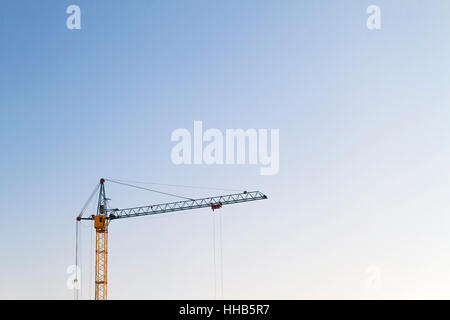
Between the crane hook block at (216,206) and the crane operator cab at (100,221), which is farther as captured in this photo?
the crane hook block at (216,206)

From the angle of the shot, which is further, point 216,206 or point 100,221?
point 216,206

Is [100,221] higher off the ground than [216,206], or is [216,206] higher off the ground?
[216,206]

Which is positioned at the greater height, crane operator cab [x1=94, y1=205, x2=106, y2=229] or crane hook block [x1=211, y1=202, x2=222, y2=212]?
crane hook block [x1=211, y1=202, x2=222, y2=212]

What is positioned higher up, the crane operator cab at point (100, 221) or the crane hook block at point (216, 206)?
the crane hook block at point (216, 206)

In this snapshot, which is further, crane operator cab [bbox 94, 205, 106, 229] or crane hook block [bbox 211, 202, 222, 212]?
crane hook block [bbox 211, 202, 222, 212]
